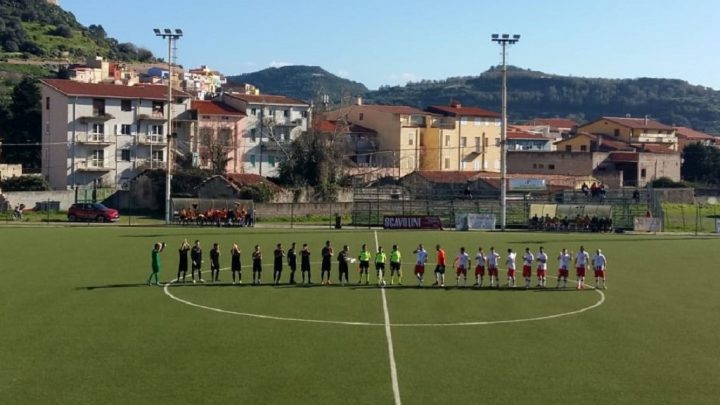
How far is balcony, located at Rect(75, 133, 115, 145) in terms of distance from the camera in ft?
277

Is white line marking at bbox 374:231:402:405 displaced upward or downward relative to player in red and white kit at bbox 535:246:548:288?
downward

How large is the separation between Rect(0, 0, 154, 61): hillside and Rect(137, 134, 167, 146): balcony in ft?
259

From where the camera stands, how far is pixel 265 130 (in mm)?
100688

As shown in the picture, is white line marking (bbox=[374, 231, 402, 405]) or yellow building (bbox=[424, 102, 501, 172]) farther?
yellow building (bbox=[424, 102, 501, 172])

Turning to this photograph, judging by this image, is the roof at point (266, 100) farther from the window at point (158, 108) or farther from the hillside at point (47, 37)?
the hillside at point (47, 37)

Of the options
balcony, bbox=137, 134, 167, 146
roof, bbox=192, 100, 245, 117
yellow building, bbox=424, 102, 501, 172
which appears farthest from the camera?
yellow building, bbox=424, 102, 501, 172

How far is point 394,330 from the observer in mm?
25328

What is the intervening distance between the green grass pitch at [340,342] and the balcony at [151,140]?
48749 millimetres

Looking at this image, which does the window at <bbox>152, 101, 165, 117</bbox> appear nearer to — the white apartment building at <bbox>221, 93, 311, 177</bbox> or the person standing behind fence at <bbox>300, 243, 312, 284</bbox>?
the white apartment building at <bbox>221, 93, 311, 177</bbox>

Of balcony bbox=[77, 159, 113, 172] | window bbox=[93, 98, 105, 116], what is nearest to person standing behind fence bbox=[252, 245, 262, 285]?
balcony bbox=[77, 159, 113, 172]

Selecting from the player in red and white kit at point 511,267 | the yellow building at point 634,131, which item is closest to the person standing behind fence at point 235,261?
the player in red and white kit at point 511,267

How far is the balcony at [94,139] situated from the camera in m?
84.3

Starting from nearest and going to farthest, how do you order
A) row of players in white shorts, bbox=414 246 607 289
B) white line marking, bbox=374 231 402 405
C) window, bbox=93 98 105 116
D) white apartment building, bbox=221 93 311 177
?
white line marking, bbox=374 231 402 405, row of players in white shorts, bbox=414 246 607 289, window, bbox=93 98 105 116, white apartment building, bbox=221 93 311 177

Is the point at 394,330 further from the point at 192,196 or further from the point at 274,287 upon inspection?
the point at 192,196
